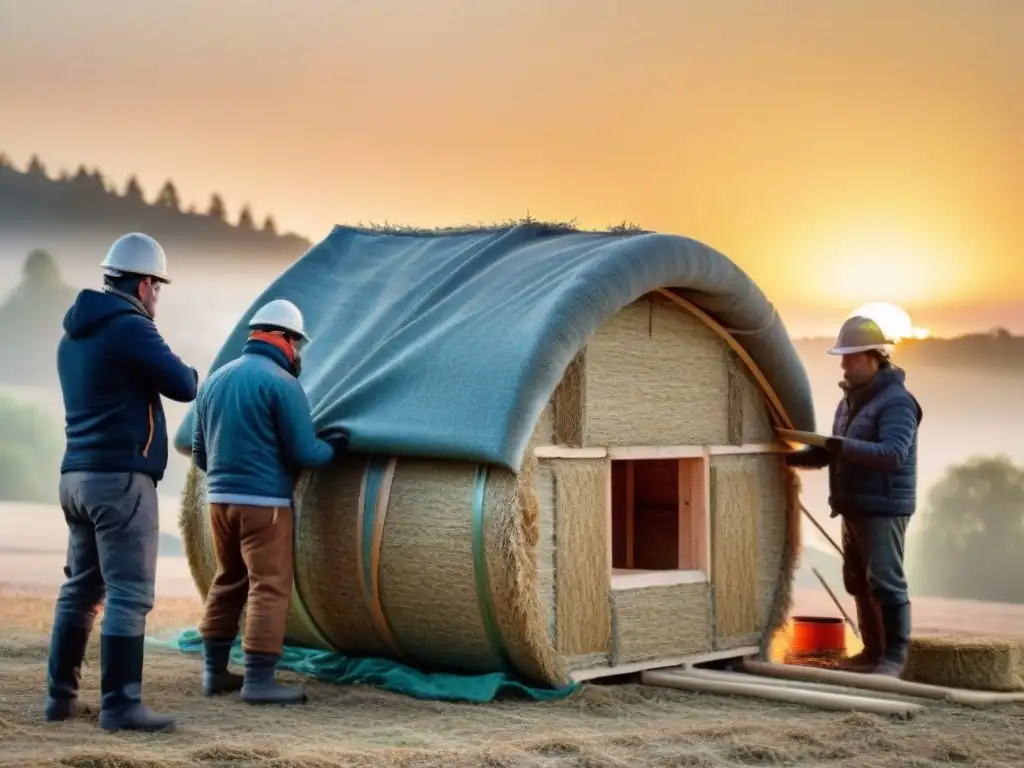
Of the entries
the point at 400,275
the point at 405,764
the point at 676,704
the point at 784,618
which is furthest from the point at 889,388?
the point at 405,764

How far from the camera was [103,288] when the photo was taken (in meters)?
5.30

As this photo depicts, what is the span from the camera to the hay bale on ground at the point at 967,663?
639 cm

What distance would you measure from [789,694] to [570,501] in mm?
1108

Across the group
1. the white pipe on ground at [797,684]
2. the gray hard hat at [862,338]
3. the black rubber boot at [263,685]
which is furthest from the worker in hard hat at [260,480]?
the gray hard hat at [862,338]

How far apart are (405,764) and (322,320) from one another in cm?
272

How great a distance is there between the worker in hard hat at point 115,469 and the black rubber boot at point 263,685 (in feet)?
2.00

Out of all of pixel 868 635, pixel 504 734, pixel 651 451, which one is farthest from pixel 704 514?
pixel 504 734

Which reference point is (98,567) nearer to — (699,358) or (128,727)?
(128,727)

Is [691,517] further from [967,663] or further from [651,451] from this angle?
[967,663]

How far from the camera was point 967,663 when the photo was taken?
6.45 m

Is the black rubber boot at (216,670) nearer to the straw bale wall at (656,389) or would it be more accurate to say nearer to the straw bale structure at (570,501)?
the straw bale structure at (570,501)

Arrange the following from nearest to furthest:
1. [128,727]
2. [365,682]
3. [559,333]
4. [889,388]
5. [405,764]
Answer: [405,764] → [128,727] → [559,333] → [365,682] → [889,388]

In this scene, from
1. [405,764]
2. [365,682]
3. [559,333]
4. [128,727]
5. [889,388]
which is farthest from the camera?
[889,388]

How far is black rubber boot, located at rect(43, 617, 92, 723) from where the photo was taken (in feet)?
17.3
